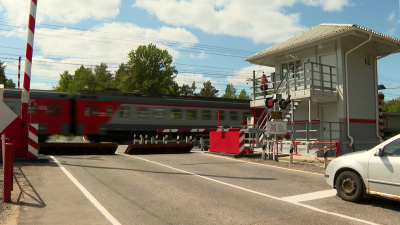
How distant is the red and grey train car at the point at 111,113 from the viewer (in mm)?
21625

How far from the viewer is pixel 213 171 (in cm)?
1021

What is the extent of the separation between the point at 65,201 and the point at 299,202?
4.39 meters

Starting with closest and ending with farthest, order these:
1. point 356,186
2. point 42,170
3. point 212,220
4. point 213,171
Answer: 1. point 212,220
2. point 356,186
3. point 42,170
4. point 213,171

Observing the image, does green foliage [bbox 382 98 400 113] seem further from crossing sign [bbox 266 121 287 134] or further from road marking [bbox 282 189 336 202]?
road marking [bbox 282 189 336 202]

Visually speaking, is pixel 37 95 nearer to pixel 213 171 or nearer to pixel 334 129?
pixel 213 171

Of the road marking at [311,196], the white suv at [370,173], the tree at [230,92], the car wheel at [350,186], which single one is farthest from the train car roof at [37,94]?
the tree at [230,92]

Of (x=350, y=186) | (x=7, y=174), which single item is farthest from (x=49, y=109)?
(x=350, y=186)

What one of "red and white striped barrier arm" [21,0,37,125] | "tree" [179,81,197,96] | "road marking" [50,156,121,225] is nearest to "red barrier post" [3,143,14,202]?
"road marking" [50,156,121,225]

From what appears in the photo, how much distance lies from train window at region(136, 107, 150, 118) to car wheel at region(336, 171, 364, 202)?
19214mm

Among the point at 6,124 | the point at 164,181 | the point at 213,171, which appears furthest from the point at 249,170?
the point at 6,124

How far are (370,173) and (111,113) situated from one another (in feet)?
65.1

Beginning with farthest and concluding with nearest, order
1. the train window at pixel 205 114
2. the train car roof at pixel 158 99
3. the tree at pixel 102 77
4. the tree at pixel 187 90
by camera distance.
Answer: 1. the tree at pixel 187 90
2. the tree at pixel 102 77
3. the train window at pixel 205 114
4. the train car roof at pixel 158 99

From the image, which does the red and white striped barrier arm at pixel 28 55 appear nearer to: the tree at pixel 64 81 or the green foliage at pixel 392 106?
the tree at pixel 64 81

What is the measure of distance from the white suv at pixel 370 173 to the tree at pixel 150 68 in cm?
5299
